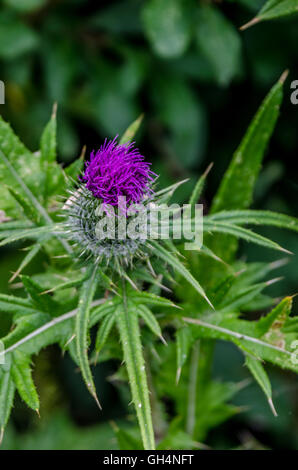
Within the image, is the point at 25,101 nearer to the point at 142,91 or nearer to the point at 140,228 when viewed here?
the point at 142,91

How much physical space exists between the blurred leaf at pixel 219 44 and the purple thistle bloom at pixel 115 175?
170cm

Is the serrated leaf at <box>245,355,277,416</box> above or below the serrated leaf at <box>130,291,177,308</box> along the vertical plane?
below

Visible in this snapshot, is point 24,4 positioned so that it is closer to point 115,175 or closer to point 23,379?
point 115,175

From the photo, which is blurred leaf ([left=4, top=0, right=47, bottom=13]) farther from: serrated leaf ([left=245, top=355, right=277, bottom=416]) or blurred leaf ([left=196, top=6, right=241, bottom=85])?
serrated leaf ([left=245, top=355, right=277, bottom=416])

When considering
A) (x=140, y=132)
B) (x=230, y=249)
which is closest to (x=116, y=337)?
(x=230, y=249)

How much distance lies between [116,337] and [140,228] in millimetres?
623

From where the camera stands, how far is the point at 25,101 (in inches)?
171

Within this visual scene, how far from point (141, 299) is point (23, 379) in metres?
0.62

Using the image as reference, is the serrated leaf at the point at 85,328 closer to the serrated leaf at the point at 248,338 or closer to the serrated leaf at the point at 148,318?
the serrated leaf at the point at 148,318

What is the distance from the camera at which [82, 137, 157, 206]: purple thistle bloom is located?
79.5 inches

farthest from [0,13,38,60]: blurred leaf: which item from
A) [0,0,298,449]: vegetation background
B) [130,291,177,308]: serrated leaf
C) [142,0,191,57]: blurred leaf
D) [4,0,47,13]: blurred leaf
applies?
[130,291,177,308]: serrated leaf

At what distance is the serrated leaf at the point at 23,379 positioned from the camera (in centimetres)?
208

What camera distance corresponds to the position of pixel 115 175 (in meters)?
2.02

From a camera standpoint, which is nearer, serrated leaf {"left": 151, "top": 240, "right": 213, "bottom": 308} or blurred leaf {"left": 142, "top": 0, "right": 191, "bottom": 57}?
serrated leaf {"left": 151, "top": 240, "right": 213, "bottom": 308}
